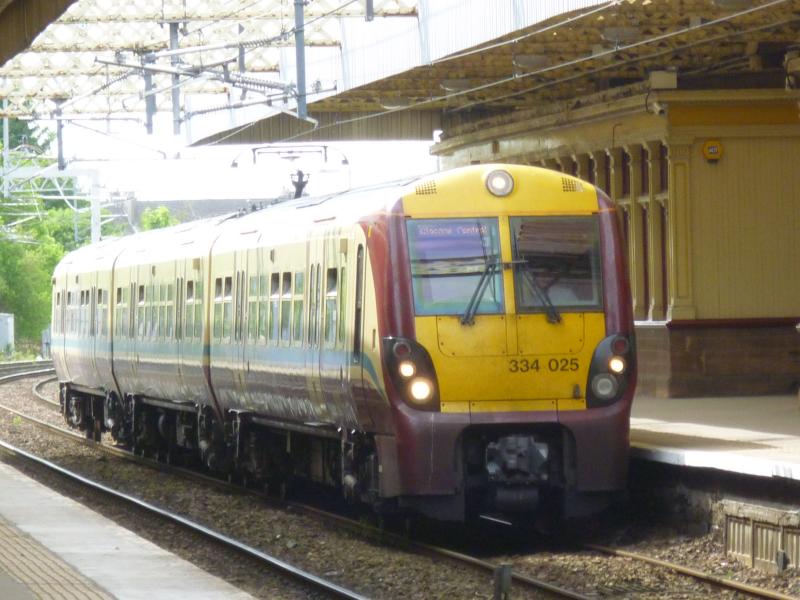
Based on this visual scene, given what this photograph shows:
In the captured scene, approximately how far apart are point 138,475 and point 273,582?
9166mm

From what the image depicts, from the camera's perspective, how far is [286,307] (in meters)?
15.7

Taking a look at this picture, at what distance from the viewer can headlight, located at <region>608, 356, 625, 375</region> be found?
43.5 feet

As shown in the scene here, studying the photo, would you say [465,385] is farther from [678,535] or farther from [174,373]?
[174,373]

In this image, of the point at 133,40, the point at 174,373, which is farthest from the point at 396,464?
the point at 133,40

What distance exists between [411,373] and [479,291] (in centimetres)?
81

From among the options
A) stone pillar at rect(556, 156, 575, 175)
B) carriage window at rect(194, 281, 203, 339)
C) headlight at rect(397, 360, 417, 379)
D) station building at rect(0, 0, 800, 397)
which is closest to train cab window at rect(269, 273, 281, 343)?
carriage window at rect(194, 281, 203, 339)

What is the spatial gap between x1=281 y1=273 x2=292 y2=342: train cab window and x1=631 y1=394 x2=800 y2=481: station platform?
3.07 metres

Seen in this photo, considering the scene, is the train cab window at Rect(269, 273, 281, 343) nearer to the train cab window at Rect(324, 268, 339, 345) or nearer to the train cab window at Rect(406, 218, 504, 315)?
the train cab window at Rect(324, 268, 339, 345)

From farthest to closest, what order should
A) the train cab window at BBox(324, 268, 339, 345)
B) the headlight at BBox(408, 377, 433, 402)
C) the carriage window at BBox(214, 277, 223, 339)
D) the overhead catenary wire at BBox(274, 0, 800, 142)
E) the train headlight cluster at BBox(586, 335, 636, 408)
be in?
the carriage window at BBox(214, 277, 223, 339) → the overhead catenary wire at BBox(274, 0, 800, 142) → the train cab window at BBox(324, 268, 339, 345) → the train headlight cluster at BBox(586, 335, 636, 408) → the headlight at BBox(408, 377, 433, 402)

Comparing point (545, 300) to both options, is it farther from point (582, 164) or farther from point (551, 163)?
point (551, 163)

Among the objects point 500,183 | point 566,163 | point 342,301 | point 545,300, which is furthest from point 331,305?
point 566,163

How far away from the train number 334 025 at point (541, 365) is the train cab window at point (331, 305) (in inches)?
68.4

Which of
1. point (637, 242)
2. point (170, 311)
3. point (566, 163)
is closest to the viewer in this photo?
point (170, 311)

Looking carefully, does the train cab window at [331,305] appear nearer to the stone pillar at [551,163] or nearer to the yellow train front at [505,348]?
the yellow train front at [505,348]
